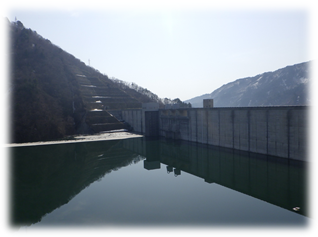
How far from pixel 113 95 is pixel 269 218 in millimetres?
70783

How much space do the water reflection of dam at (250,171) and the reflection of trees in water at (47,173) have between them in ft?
18.2

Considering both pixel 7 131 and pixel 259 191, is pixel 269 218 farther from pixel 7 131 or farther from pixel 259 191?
pixel 7 131

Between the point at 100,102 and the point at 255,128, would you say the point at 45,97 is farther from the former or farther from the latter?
the point at 255,128

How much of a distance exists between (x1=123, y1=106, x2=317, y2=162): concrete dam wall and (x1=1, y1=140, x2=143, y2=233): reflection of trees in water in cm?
1213

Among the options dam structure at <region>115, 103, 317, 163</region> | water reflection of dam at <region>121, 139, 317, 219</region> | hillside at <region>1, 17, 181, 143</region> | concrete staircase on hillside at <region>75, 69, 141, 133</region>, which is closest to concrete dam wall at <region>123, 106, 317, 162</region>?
dam structure at <region>115, 103, 317, 163</region>

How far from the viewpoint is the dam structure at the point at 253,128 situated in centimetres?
2291

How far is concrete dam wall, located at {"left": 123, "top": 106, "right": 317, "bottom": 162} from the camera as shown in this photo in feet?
75.1

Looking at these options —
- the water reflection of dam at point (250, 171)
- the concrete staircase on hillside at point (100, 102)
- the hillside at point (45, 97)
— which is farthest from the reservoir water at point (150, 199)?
the concrete staircase on hillside at point (100, 102)

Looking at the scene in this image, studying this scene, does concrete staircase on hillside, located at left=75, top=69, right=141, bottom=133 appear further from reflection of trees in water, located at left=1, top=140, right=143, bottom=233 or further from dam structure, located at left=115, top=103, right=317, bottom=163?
reflection of trees in water, located at left=1, top=140, right=143, bottom=233

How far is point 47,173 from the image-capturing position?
930 inches

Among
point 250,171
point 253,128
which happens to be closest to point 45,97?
point 253,128

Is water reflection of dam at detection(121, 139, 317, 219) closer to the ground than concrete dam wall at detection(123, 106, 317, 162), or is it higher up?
closer to the ground

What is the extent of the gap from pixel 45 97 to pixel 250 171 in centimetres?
4982

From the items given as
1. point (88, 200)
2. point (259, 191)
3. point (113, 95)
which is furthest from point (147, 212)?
point (113, 95)
